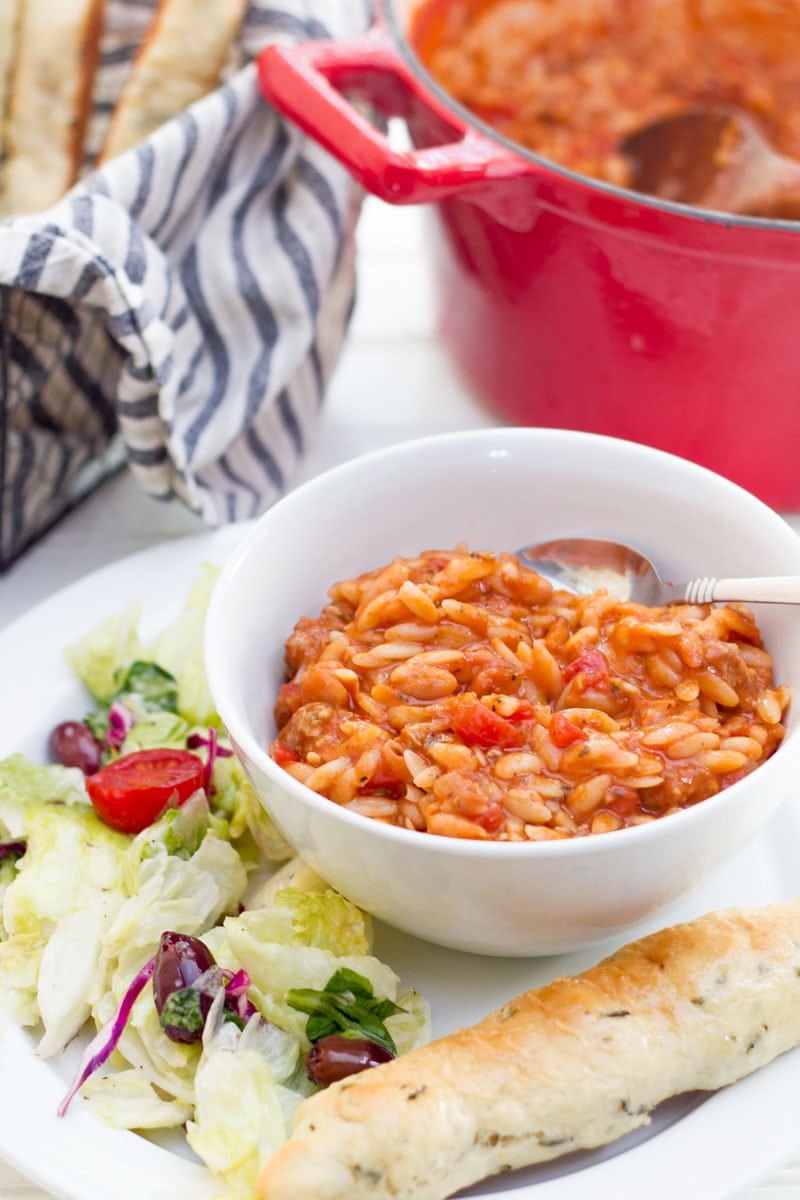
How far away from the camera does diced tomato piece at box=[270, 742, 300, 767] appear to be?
2102 millimetres

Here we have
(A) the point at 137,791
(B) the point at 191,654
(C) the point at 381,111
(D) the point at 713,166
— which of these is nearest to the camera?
(A) the point at 137,791

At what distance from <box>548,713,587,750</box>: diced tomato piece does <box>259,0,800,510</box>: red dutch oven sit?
115 cm

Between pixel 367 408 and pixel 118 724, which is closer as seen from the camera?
pixel 118 724

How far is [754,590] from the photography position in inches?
85.6

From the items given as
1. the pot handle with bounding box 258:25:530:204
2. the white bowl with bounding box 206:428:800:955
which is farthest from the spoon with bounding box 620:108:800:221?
the white bowl with bounding box 206:428:800:955

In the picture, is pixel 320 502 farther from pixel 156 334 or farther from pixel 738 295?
pixel 738 295

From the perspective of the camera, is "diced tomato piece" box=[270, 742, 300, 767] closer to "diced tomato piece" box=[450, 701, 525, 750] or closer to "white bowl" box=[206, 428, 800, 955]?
"white bowl" box=[206, 428, 800, 955]

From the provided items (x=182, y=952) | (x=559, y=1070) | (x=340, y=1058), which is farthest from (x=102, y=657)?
(x=559, y=1070)

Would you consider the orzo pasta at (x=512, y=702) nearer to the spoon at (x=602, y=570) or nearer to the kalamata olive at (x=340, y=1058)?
the spoon at (x=602, y=570)

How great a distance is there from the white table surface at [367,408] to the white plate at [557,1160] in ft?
3.62

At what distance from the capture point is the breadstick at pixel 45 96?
10.5 ft

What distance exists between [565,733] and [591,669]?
154 millimetres

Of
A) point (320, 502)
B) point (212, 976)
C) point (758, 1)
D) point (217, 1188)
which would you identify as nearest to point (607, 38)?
point (758, 1)

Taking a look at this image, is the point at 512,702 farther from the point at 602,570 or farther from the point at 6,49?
the point at 6,49
